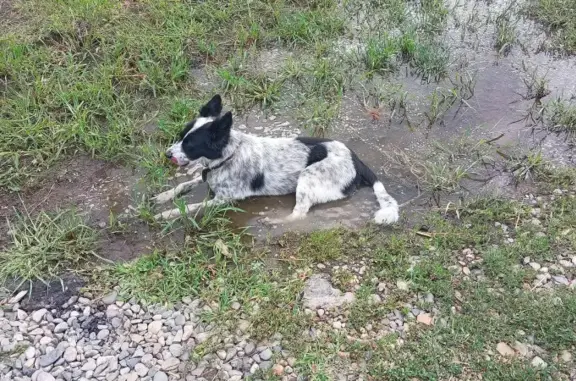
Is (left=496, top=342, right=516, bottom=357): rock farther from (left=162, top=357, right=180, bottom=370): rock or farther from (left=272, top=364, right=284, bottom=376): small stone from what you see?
(left=162, top=357, right=180, bottom=370): rock

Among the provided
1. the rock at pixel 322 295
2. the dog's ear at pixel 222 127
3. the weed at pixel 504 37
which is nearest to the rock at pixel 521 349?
the rock at pixel 322 295

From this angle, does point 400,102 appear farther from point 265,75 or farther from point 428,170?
point 265,75

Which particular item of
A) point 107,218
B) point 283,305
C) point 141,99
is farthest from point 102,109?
point 283,305

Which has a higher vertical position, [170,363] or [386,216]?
[386,216]

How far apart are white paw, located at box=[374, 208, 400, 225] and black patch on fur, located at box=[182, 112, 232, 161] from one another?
145 centimetres

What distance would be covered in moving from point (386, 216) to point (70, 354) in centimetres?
256

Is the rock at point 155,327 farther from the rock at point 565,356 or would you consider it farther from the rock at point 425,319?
the rock at point 565,356

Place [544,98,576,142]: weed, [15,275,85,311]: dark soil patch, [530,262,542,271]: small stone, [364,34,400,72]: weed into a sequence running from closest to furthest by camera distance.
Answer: [15,275,85,311]: dark soil patch < [530,262,542,271]: small stone < [544,98,576,142]: weed < [364,34,400,72]: weed

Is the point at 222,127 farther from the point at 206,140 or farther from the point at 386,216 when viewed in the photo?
the point at 386,216

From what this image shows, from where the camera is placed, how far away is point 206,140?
4.39 meters

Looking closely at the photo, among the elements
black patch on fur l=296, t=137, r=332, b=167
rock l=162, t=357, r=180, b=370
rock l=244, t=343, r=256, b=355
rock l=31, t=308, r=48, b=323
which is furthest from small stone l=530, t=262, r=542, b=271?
rock l=31, t=308, r=48, b=323

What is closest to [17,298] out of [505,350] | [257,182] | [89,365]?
[89,365]

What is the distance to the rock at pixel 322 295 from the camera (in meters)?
3.75

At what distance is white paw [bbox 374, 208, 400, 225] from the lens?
433cm
